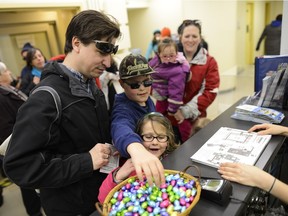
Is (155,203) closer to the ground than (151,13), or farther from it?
closer to the ground

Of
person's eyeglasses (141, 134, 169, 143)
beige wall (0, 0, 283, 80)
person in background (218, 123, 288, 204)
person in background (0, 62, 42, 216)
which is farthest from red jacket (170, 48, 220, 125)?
beige wall (0, 0, 283, 80)

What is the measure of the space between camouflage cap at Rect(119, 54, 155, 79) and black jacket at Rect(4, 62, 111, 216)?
181mm

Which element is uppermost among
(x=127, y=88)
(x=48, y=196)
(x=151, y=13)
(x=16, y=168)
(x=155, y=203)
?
(x=151, y=13)

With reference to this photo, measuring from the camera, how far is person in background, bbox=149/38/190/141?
195cm

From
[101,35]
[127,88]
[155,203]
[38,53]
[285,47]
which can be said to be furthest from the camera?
[38,53]

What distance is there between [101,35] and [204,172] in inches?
28.1

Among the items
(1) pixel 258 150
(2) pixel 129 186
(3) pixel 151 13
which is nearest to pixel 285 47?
(1) pixel 258 150

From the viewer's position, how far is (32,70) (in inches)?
126

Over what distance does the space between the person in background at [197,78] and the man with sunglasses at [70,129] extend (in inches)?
41.6

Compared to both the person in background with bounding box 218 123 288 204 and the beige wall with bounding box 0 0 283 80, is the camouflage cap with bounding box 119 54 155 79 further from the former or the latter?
the beige wall with bounding box 0 0 283 80

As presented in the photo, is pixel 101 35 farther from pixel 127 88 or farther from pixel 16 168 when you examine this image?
pixel 16 168

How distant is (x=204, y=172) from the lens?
3.29 feet

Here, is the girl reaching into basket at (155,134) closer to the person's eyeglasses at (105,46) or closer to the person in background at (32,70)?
the person's eyeglasses at (105,46)

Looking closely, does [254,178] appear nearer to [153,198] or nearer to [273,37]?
[153,198]
